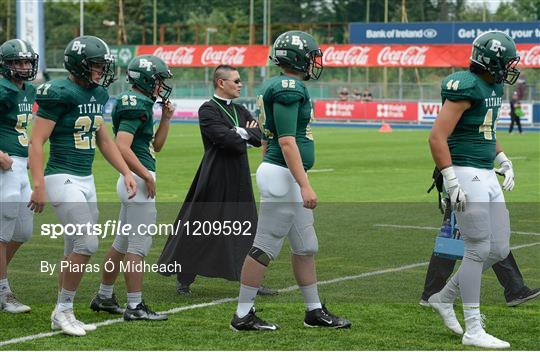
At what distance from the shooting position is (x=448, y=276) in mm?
8258

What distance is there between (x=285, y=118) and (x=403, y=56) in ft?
131

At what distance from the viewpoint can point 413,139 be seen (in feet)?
106

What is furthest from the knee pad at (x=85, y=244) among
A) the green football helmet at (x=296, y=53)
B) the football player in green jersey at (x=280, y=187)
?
the green football helmet at (x=296, y=53)

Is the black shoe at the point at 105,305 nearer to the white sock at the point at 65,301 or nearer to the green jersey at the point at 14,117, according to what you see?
the white sock at the point at 65,301

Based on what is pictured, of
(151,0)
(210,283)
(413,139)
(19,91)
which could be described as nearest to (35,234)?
(210,283)

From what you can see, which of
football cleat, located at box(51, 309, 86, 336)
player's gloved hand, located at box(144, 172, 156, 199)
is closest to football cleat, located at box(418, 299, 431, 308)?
player's gloved hand, located at box(144, 172, 156, 199)

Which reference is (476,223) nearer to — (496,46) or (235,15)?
(496,46)

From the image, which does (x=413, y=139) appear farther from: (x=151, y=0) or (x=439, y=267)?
(x=151, y=0)

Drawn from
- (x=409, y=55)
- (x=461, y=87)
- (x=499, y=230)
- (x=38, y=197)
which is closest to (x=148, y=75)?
(x=38, y=197)

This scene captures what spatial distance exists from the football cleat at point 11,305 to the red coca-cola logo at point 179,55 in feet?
150

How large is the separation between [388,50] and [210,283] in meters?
38.4

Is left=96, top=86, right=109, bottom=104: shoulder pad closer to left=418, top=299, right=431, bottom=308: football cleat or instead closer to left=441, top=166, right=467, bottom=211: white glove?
left=441, top=166, right=467, bottom=211: white glove

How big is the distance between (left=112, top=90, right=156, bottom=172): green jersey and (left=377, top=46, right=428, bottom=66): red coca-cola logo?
38.3 m

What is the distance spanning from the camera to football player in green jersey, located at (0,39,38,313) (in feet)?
26.1
